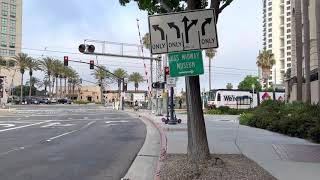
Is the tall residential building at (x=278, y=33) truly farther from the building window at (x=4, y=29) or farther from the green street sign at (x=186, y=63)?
the green street sign at (x=186, y=63)

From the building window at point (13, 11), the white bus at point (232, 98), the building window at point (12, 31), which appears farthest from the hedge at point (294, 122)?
the building window at point (12, 31)

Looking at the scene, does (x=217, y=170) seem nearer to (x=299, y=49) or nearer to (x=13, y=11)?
(x=299, y=49)

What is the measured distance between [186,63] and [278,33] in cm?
13958

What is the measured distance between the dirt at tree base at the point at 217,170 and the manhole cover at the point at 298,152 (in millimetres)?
1819

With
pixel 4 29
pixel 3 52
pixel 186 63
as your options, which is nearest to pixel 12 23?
pixel 4 29

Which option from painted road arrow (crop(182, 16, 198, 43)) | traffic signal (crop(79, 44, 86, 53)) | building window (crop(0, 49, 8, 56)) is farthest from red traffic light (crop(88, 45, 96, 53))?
building window (crop(0, 49, 8, 56))

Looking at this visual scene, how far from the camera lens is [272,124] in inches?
961

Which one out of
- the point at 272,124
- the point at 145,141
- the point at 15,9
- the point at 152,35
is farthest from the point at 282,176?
the point at 15,9

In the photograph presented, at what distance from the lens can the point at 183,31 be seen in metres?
10.2

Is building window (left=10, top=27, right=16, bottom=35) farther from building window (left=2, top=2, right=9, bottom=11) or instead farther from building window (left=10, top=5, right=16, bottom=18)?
building window (left=2, top=2, right=9, bottom=11)

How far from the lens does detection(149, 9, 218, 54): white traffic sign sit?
10.0 metres

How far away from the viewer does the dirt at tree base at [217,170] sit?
9899mm

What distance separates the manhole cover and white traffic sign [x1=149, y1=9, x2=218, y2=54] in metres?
4.93

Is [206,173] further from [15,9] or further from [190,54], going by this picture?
[15,9]
